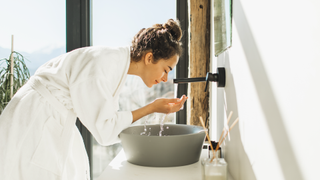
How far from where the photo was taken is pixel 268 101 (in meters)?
0.55

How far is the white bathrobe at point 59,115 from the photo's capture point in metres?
0.90

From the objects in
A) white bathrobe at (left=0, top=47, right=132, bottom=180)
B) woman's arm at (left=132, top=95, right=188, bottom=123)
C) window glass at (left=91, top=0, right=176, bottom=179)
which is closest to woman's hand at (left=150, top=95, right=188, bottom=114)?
woman's arm at (left=132, top=95, right=188, bottom=123)

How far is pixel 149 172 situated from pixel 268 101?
538 mm

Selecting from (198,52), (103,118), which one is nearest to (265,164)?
(103,118)

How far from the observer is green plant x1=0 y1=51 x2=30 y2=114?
76.2 inches

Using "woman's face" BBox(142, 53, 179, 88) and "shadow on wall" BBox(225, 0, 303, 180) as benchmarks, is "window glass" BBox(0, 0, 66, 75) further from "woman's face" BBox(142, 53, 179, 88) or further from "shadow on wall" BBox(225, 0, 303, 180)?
"shadow on wall" BBox(225, 0, 303, 180)

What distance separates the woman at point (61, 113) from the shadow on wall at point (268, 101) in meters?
0.46

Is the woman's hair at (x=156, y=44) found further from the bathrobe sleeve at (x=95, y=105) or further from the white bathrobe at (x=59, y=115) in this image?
the bathrobe sleeve at (x=95, y=105)

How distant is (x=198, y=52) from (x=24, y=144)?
3.73ft

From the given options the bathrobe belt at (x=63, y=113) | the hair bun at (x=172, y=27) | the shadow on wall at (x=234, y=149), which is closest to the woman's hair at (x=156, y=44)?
the hair bun at (x=172, y=27)

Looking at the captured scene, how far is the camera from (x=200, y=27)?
1.67 m

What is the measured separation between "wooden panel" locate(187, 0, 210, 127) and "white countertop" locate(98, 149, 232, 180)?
0.67 metres

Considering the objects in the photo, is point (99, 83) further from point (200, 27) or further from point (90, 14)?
point (90, 14)

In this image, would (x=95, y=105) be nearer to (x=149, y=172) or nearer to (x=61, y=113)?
(x=61, y=113)
